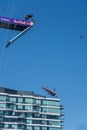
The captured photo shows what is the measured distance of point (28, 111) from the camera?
15375cm

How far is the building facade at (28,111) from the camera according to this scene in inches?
5891

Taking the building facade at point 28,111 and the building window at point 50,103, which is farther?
the building window at point 50,103

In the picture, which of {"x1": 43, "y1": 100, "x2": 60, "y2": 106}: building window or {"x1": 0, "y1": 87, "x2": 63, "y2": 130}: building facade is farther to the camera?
{"x1": 43, "y1": 100, "x2": 60, "y2": 106}: building window

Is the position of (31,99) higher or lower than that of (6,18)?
higher

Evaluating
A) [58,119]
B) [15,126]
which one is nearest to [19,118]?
[15,126]

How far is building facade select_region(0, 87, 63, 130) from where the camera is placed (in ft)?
491

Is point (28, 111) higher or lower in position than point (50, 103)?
lower

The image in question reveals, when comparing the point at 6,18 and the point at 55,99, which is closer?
the point at 6,18

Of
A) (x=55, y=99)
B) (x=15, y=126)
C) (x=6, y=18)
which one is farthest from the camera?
(x=55, y=99)

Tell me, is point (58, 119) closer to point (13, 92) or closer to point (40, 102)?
point (40, 102)

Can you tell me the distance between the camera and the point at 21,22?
58.8 metres

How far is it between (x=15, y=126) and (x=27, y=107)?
28.6ft

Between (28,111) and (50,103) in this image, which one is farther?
(50,103)

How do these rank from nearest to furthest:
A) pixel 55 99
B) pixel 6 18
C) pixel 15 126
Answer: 1. pixel 6 18
2. pixel 15 126
3. pixel 55 99
